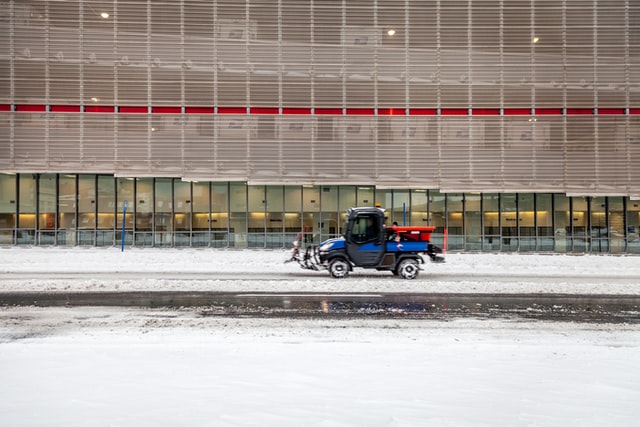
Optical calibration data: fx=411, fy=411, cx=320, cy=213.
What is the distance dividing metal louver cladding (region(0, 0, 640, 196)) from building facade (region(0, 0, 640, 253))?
0.30 ft

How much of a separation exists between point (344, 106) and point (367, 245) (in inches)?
594

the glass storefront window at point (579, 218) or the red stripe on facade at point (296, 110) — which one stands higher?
the red stripe on facade at point (296, 110)

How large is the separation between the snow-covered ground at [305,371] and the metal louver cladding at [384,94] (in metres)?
19.2

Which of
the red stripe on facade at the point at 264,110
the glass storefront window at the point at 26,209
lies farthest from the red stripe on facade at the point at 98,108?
the red stripe on facade at the point at 264,110

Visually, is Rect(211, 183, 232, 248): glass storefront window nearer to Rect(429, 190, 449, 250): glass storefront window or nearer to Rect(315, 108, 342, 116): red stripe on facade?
Rect(315, 108, 342, 116): red stripe on facade

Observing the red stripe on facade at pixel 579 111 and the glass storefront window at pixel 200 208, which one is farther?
the glass storefront window at pixel 200 208

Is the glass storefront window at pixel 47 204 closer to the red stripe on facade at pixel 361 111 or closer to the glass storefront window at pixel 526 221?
the red stripe on facade at pixel 361 111

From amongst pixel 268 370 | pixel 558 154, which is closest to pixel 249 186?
pixel 558 154

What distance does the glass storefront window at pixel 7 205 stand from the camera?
87.4 ft

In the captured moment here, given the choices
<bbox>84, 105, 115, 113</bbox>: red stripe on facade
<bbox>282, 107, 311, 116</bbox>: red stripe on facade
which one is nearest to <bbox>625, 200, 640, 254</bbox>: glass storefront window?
<bbox>282, 107, 311, 116</bbox>: red stripe on facade

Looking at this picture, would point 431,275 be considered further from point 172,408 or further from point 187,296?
point 172,408

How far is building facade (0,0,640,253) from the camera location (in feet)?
87.2

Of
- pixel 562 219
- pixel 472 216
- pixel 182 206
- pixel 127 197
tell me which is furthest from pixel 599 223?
pixel 127 197

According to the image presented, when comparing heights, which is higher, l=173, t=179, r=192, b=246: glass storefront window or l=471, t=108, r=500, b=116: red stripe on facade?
l=471, t=108, r=500, b=116: red stripe on facade
